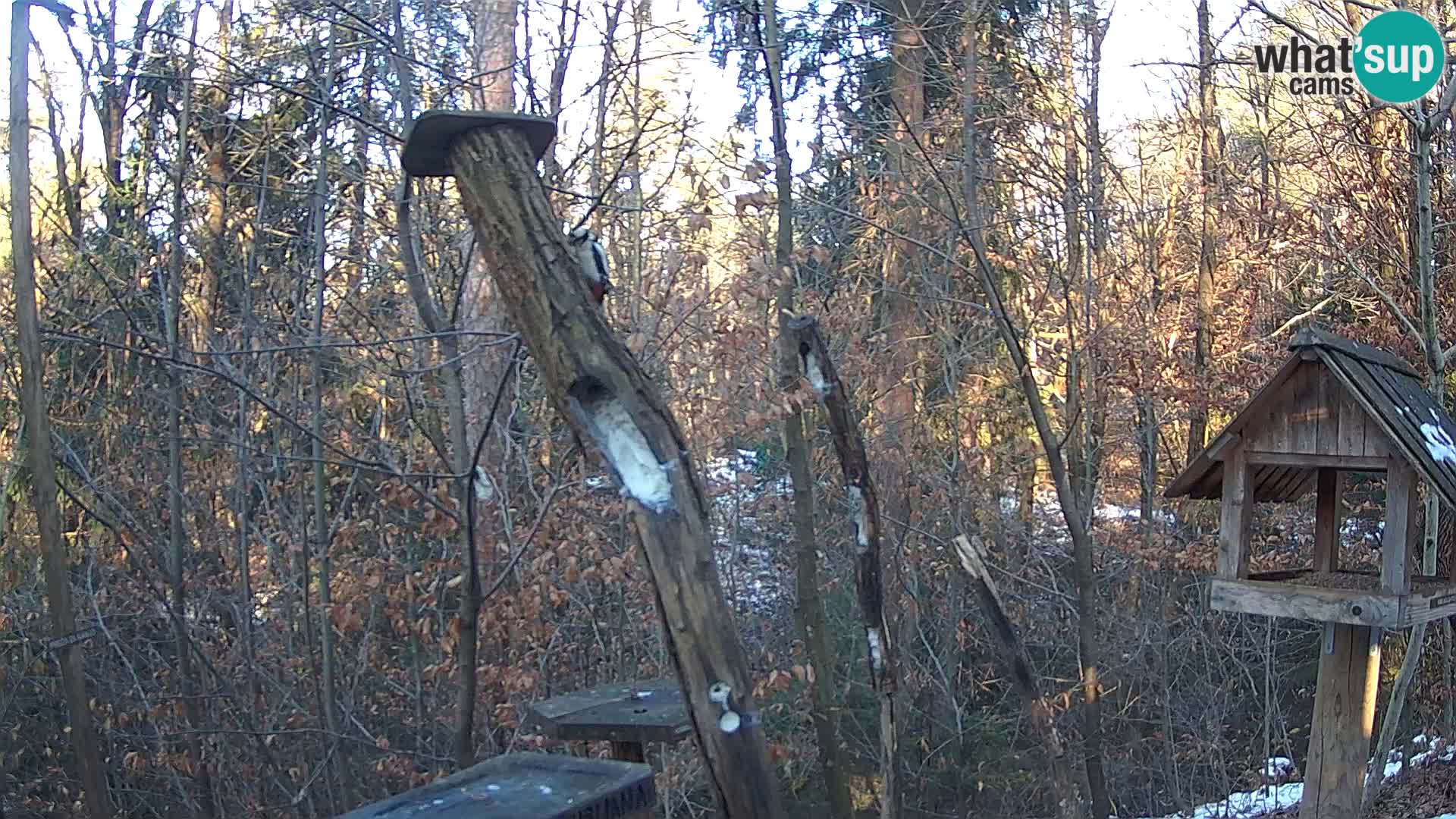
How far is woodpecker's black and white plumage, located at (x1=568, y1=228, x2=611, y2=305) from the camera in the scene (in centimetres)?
293

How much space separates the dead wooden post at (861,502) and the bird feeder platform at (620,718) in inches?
39.0

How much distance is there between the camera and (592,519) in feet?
24.3

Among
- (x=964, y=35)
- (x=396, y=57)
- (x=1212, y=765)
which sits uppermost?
(x=964, y=35)

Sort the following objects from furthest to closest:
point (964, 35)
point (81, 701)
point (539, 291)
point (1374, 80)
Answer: point (964, 35) → point (1374, 80) → point (81, 701) → point (539, 291)

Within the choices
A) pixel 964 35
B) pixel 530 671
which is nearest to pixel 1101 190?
pixel 964 35

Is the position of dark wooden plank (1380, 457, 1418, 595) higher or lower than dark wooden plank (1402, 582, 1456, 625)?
higher

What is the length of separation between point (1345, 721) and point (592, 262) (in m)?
3.36

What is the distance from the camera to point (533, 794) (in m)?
2.68

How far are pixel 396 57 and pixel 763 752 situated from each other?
3305mm

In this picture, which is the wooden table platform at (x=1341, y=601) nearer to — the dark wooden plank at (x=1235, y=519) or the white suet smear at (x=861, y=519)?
the dark wooden plank at (x=1235, y=519)

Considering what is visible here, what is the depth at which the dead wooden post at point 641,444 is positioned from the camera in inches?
109

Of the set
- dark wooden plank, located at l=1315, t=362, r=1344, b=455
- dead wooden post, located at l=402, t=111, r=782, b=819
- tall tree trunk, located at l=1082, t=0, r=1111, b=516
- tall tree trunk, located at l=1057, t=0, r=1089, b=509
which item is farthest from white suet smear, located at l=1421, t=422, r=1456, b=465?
tall tree trunk, located at l=1082, t=0, r=1111, b=516

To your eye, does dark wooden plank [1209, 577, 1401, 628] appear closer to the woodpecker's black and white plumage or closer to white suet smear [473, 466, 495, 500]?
the woodpecker's black and white plumage

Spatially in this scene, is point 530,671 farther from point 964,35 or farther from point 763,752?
point 964,35
